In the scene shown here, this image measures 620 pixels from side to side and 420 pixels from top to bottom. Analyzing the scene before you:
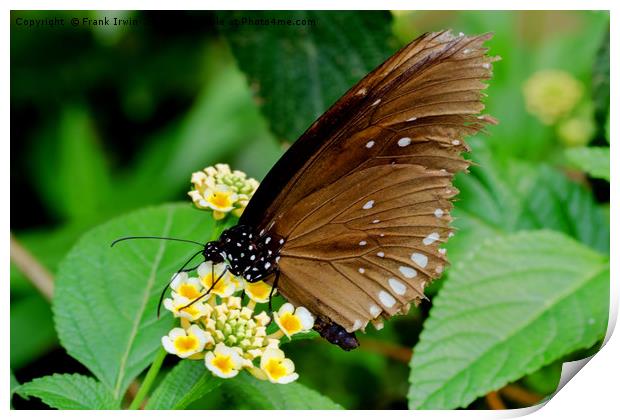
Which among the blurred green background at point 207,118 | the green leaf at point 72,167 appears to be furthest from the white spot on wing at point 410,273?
the green leaf at point 72,167

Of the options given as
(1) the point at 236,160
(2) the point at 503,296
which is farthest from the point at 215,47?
(2) the point at 503,296

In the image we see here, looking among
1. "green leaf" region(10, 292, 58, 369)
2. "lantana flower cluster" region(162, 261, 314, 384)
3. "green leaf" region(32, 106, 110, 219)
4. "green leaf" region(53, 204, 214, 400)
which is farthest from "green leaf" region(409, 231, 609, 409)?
"green leaf" region(32, 106, 110, 219)

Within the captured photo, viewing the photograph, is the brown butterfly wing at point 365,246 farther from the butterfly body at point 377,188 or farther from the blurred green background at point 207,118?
the blurred green background at point 207,118

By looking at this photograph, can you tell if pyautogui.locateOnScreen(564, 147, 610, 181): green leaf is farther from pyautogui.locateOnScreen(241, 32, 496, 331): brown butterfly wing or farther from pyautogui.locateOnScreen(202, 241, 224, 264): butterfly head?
pyautogui.locateOnScreen(202, 241, 224, 264): butterfly head


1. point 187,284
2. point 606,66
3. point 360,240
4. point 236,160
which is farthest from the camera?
point 236,160
